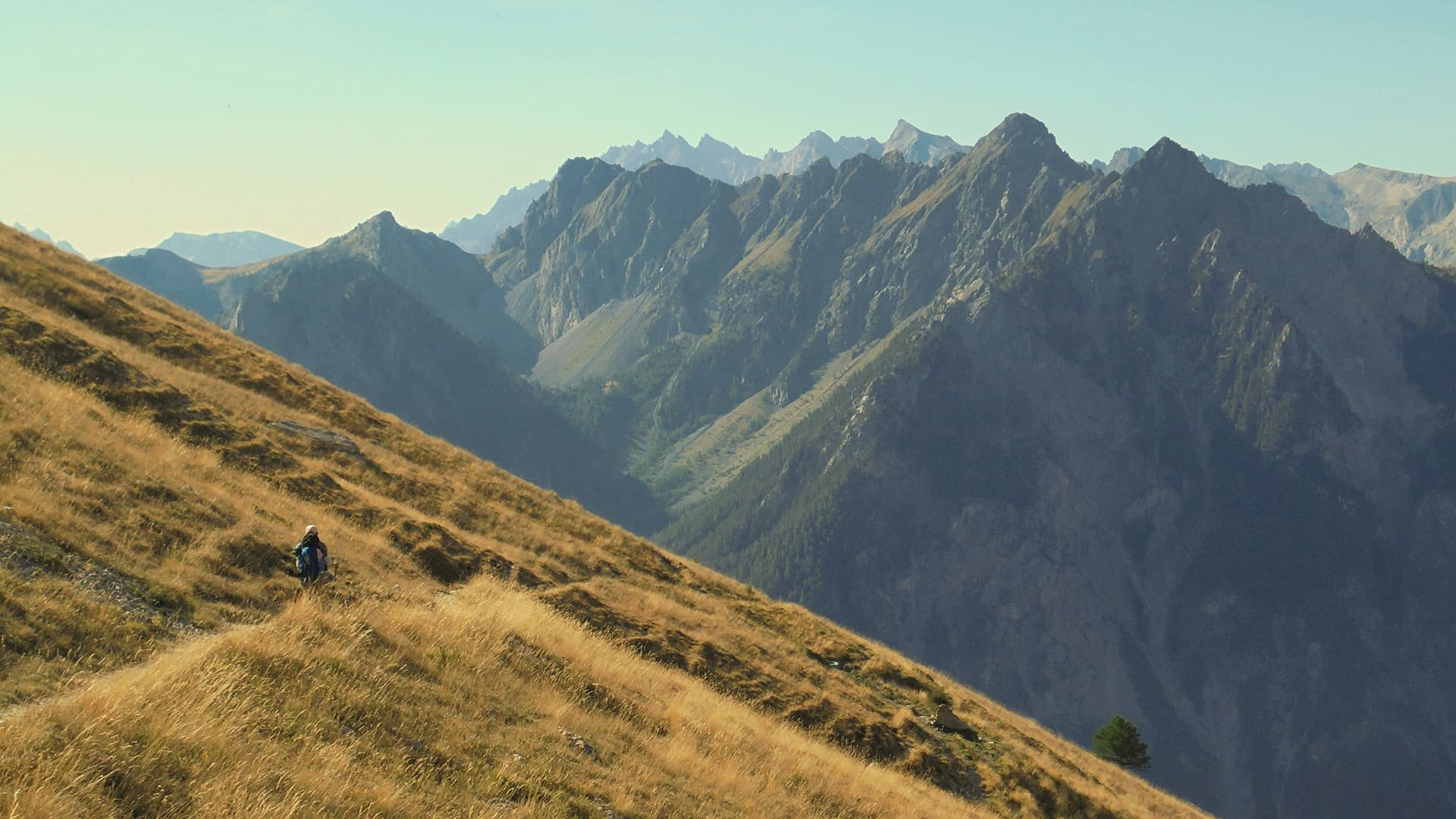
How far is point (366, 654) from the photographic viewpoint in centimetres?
1558

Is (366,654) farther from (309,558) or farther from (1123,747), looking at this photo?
(1123,747)

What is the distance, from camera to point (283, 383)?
150ft

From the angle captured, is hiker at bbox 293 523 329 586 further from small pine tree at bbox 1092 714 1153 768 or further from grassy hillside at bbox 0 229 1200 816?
small pine tree at bbox 1092 714 1153 768

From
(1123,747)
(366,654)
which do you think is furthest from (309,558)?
(1123,747)

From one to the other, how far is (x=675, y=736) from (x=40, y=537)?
11997mm

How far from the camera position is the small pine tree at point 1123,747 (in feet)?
246

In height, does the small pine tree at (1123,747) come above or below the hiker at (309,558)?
below

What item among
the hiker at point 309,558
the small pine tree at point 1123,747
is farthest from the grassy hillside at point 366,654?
the small pine tree at point 1123,747

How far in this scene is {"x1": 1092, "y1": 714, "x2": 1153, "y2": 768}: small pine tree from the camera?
7490 cm

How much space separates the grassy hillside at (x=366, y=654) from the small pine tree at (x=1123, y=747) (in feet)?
114

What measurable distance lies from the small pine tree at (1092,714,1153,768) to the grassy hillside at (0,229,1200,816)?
34799 mm

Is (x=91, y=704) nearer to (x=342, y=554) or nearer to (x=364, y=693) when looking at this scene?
(x=364, y=693)

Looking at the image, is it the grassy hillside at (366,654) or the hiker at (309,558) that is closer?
the grassy hillside at (366,654)

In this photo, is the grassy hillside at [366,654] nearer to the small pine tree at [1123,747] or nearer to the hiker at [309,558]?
the hiker at [309,558]
